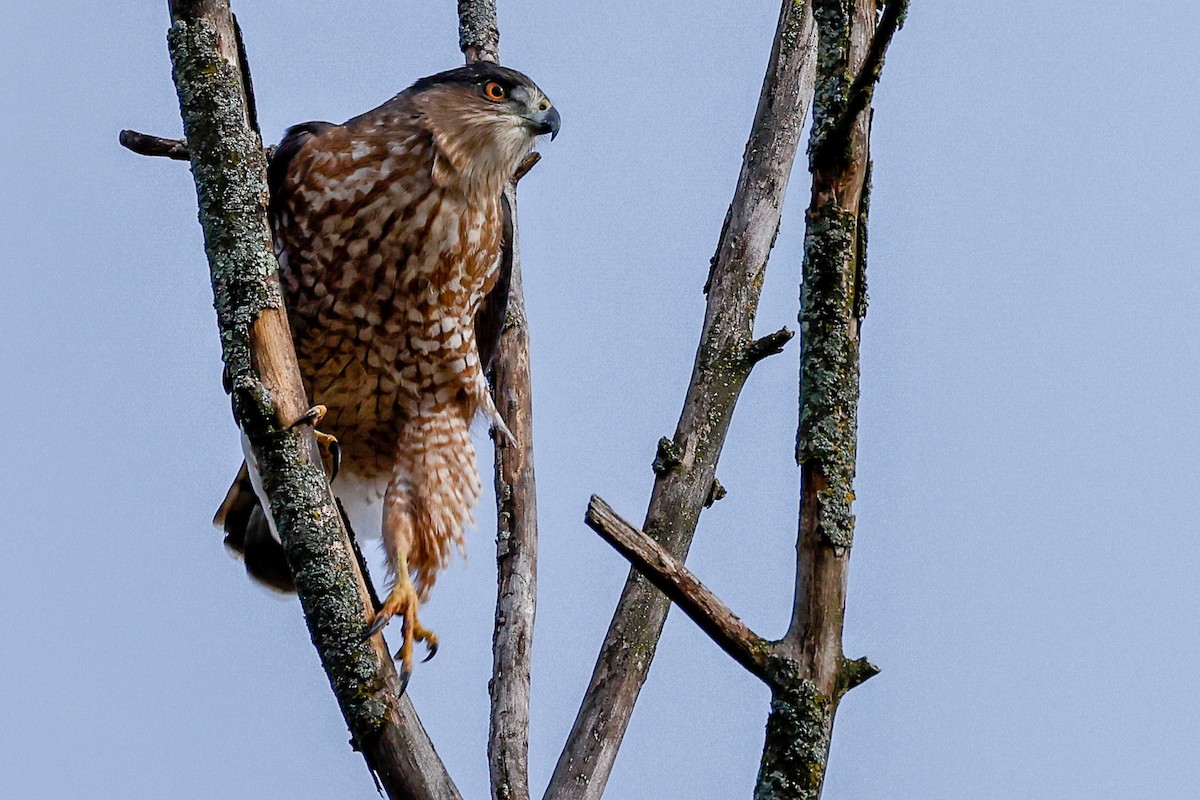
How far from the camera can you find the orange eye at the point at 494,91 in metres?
5.19

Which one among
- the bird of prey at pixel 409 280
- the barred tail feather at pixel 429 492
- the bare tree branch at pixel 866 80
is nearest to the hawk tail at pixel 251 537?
the bird of prey at pixel 409 280

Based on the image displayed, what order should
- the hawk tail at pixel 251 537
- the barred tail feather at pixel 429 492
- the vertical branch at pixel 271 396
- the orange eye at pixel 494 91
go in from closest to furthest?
the vertical branch at pixel 271 396 < the barred tail feather at pixel 429 492 < the orange eye at pixel 494 91 < the hawk tail at pixel 251 537

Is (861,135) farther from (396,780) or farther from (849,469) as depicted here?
(396,780)

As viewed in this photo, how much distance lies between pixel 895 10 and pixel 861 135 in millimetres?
314

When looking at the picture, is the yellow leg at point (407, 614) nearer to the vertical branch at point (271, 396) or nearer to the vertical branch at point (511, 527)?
the vertical branch at point (511, 527)

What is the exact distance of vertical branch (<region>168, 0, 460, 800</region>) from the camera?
317 centimetres

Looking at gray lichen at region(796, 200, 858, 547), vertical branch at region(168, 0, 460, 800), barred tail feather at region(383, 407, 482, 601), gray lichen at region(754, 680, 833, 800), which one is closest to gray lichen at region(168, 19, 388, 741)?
vertical branch at region(168, 0, 460, 800)

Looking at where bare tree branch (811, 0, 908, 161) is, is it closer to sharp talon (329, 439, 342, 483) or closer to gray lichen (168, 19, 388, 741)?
gray lichen (168, 19, 388, 741)

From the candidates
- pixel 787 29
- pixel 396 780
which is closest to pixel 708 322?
pixel 787 29

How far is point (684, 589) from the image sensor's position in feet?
9.82

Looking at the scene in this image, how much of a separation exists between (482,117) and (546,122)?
282 millimetres

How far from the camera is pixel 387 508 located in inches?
203

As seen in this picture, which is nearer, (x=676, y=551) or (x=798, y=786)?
(x=798, y=786)

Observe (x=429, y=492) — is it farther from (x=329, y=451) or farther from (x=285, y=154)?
(x=285, y=154)
